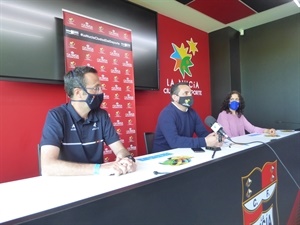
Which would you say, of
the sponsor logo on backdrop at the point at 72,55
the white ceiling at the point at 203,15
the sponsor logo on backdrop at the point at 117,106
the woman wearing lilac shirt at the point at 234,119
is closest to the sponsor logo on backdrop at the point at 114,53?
the sponsor logo on backdrop at the point at 72,55

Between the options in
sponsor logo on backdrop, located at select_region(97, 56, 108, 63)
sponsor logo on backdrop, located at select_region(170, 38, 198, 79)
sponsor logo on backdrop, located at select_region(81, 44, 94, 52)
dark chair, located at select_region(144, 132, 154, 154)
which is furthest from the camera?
sponsor logo on backdrop, located at select_region(170, 38, 198, 79)

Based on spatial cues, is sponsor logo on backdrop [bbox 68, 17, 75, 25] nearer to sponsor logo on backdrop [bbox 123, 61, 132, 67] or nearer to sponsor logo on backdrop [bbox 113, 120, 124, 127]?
sponsor logo on backdrop [bbox 123, 61, 132, 67]

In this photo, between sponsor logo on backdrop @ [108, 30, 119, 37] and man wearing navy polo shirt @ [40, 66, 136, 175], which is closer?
man wearing navy polo shirt @ [40, 66, 136, 175]

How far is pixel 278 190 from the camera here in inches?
58.4

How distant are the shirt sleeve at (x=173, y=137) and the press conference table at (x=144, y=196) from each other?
1.11ft

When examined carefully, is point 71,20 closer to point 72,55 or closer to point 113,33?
point 72,55

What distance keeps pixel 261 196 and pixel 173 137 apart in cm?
69

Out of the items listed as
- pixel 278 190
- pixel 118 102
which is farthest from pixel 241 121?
pixel 118 102

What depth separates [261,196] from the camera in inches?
51.1

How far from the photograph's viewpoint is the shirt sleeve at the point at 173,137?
1.55m

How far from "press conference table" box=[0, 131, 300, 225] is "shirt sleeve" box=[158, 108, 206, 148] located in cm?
34

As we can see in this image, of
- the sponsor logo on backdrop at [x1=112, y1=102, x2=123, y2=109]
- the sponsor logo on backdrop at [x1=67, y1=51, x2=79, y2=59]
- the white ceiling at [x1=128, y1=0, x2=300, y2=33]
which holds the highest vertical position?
the white ceiling at [x1=128, y1=0, x2=300, y2=33]

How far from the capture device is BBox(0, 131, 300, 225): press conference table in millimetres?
640

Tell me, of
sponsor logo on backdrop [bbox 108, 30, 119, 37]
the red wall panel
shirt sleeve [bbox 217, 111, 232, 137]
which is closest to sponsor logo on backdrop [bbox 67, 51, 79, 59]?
the red wall panel
